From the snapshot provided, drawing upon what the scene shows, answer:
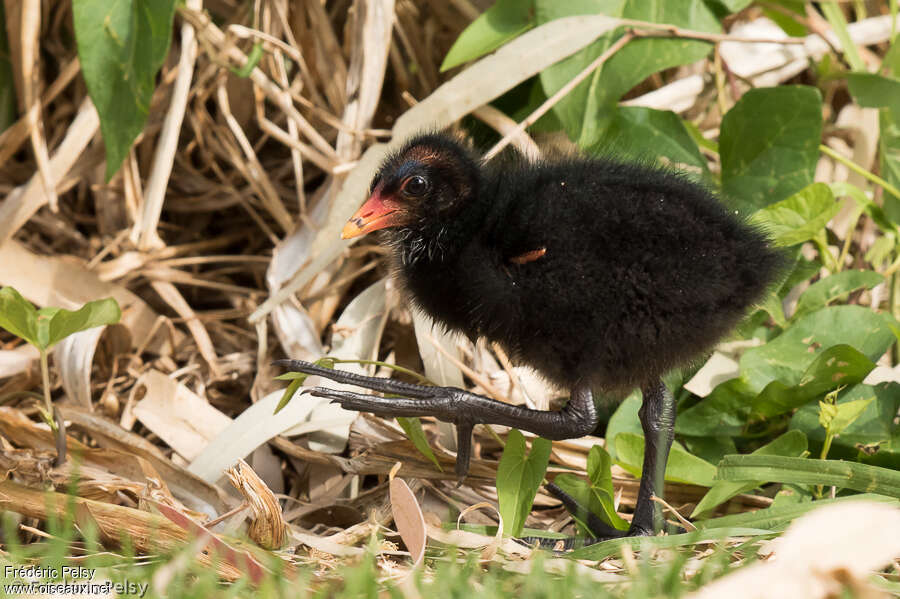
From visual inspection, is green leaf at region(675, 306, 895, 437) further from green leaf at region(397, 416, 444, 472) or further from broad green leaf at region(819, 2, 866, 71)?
broad green leaf at region(819, 2, 866, 71)

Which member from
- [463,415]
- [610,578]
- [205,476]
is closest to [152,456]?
[205,476]

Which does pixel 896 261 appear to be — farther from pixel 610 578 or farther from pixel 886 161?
pixel 610 578

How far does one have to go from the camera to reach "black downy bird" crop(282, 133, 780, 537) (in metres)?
1.96

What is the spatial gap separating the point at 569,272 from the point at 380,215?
46cm

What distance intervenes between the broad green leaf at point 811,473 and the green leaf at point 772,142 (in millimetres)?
976

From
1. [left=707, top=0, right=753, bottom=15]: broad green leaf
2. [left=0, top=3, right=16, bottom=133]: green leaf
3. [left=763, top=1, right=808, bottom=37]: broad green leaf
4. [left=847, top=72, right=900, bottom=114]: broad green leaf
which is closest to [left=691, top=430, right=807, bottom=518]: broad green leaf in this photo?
[left=847, top=72, right=900, bottom=114]: broad green leaf

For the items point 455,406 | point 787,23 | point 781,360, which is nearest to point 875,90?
point 787,23

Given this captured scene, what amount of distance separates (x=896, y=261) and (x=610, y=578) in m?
1.80

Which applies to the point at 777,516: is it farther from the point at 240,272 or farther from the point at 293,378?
the point at 240,272

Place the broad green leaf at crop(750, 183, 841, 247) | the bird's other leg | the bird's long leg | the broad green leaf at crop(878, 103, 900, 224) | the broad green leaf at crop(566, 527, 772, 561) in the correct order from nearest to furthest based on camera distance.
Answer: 1. the broad green leaf at crop(566, 527, 772, 561)
2. the bird's long leg
3. the bird's other leg
4. the broad green leaf at crop(750, 183, 841, 247)
5. the broad green leaf at crop(878, 103, 900, 224)

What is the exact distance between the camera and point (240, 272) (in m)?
3.66

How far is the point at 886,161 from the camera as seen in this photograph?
315 centimetres

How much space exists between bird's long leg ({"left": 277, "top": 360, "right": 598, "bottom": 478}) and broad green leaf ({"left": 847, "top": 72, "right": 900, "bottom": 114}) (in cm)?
162

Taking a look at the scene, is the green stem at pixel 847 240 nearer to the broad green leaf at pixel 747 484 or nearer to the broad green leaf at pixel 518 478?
the broad green leaf at pixel 747 484
